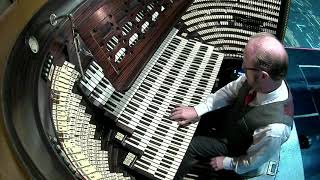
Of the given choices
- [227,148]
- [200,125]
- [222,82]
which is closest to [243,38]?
[222,82]

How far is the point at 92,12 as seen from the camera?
329 cm

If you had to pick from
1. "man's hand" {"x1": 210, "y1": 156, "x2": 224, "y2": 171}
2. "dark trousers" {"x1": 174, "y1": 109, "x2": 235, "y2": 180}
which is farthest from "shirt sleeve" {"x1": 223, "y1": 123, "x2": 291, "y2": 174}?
"dark trousers" {"x1": 174, "y1": 109, "x2": 235, "y2": 180}

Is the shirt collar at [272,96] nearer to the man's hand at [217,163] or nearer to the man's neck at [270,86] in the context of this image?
the man's neck at [270,86]

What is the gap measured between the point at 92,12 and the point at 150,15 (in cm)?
60

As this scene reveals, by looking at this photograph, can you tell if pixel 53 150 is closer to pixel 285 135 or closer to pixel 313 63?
pixel 285 135

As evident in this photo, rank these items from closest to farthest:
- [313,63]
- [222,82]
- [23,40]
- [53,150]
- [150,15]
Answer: [53,150] < [23,40] < [150,15] < [222,82] < [313,63]

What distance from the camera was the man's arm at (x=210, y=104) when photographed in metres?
3.75

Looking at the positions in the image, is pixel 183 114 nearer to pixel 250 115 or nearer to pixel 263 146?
pixel 250 115

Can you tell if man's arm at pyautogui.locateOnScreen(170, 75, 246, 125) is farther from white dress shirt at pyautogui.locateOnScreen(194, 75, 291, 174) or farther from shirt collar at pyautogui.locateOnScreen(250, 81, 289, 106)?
shirt collar at pyautogui.locateOnScreen(250, 81, 289, 106)

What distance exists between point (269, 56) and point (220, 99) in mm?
807

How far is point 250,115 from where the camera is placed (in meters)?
3.38

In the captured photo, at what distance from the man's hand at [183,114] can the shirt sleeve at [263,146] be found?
1.62 ft

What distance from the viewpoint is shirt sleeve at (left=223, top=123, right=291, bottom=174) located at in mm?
3236

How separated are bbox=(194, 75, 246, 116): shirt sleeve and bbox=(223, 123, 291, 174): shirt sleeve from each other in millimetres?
515
